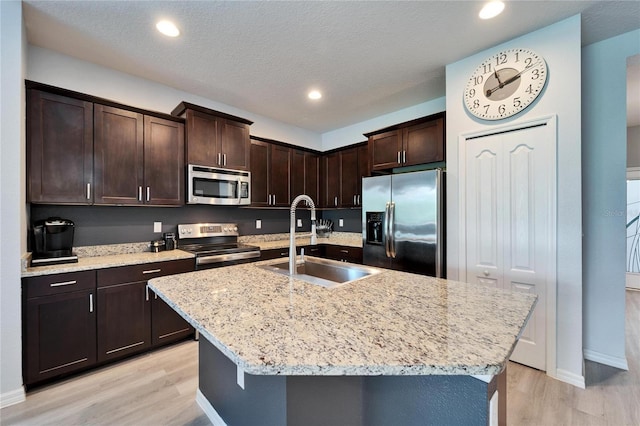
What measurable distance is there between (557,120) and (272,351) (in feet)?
8.47

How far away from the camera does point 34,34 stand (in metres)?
2.21

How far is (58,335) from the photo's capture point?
2.05m

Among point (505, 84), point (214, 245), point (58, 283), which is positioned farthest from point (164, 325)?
point (505, 84)

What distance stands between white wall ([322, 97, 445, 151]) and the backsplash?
1.80 metres

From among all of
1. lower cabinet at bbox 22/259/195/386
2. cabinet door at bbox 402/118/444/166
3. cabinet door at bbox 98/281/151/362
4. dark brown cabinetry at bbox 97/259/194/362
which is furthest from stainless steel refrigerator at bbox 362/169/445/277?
cabinet door at bbox 98/281/151/362

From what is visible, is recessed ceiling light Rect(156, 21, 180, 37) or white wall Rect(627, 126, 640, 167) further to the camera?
white wall Rect(627, 126, 640, 167)

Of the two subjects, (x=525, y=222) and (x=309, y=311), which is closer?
(x=309, y=311)

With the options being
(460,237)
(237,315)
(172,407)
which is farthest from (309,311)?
(460,237)

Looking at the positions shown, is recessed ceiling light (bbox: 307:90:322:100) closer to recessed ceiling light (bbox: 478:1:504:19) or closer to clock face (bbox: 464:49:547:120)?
clock face (bbox: 464:49:547:120)

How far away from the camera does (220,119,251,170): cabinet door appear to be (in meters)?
3.23

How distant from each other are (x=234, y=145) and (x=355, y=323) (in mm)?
2898

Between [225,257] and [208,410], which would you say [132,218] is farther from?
Result: [208,410]

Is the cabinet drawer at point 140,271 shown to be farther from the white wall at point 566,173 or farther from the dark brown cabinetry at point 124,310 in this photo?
the white wall at point 566,173

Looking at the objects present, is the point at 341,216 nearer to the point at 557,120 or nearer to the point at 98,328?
the point at 557,120
